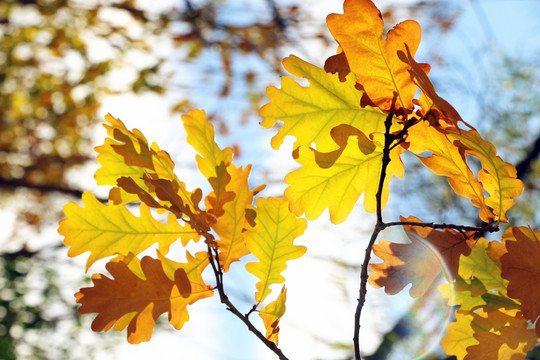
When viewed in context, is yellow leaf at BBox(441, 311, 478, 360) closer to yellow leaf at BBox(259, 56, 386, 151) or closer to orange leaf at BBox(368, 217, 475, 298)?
orange leaf at BBox(368, 217, 475, 298)

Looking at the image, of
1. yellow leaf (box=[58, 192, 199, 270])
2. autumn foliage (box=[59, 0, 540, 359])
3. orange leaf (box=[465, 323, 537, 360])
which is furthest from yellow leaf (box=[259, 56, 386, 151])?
orange leaf (box=[465, 323, 537, 360])

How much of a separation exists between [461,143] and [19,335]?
479cm

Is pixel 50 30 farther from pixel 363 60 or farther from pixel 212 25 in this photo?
pixel 363 60

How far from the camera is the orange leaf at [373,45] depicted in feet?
1.78

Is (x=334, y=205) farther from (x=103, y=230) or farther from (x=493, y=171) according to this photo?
(x=103, y=230)

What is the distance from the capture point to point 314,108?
63cm

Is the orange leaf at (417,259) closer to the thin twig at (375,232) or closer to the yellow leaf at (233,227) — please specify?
the thin twig at (375,232)

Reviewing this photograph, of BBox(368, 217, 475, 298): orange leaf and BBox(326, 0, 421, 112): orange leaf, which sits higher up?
BBox(326, 0, 421, 112): orange leaf

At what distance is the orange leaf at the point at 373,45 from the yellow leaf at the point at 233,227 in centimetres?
24

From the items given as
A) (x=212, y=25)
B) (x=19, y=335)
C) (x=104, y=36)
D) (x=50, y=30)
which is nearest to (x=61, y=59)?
(x=50, y=30)

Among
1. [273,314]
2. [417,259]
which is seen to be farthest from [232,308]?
[417,259]

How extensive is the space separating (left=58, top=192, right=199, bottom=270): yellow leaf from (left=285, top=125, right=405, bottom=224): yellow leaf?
0.18 metres

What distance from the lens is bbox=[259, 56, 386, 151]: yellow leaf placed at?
61 centimetres

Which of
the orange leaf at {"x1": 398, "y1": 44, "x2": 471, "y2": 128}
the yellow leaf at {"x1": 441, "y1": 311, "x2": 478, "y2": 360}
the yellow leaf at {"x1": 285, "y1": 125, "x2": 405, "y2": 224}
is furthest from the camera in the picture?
the yellow leaf at {"x1": 441, "y1": 311, "x2": 478, "y2": 360}
